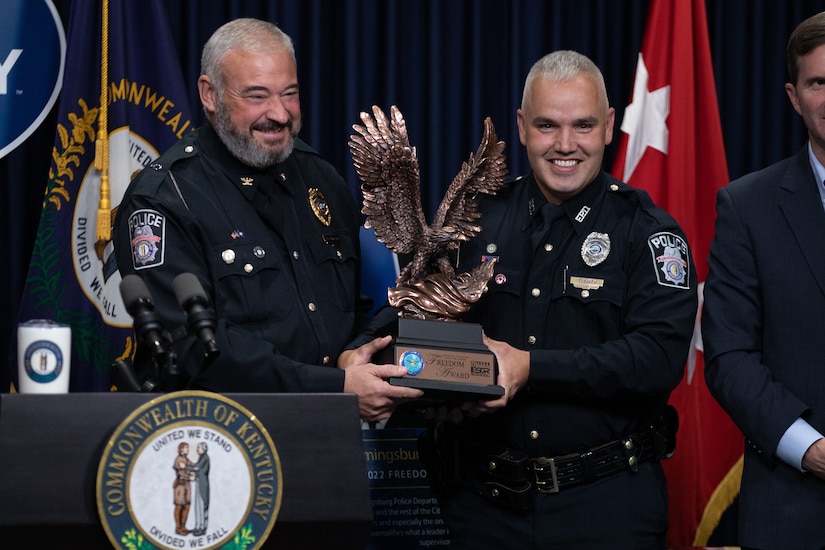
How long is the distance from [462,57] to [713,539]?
200 cm

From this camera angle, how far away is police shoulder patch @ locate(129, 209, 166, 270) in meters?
2.51

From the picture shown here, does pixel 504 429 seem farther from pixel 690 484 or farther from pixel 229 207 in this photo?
pixel 690 484

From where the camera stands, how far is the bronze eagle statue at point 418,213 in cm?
254

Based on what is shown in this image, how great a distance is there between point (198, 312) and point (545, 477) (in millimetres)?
1057

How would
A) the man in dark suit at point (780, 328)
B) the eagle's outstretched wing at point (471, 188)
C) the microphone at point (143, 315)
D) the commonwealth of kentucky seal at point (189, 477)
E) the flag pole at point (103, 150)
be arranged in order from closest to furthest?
the commonwealth of kentucky seal at point (189, 477)
the microphone at point (143, 315)
the man in dark suit at point (780, 328)
the eagle's outstretched wing at point (471, 188)
the flag pole at point (103, 150)

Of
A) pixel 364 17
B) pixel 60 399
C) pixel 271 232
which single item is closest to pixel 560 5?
pixel 364 17

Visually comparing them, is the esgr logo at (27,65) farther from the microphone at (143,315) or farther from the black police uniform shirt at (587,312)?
the microphone at (143,315)

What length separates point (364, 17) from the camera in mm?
3758

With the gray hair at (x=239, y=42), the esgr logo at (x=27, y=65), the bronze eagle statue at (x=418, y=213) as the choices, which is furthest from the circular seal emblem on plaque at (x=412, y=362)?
the esgr logo at (x=27, y=65)

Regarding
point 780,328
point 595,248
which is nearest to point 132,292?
point 595,248

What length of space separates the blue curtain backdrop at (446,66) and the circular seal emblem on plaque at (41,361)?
179cm

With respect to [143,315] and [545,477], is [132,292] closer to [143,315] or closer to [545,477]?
[143,315]

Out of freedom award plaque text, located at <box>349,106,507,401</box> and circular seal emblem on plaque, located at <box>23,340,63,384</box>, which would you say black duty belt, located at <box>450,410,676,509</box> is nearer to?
freedom award plaque text, located at <box>349,106,507,401</box>

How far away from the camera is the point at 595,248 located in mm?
2609
